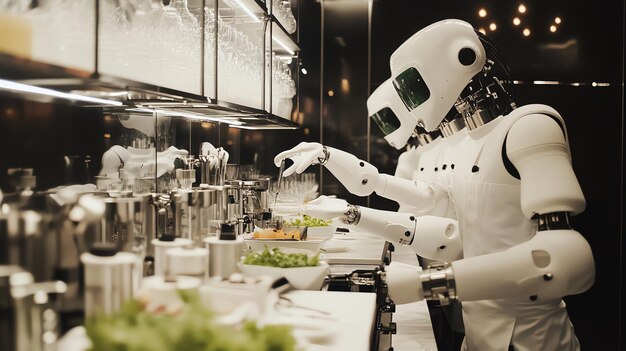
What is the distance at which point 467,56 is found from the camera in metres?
2.50

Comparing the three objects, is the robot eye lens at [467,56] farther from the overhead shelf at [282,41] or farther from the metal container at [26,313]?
the metal container at [26,313]

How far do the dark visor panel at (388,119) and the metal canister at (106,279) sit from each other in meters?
3.27

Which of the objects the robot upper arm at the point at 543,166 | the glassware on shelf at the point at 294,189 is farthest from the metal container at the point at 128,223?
the glassware on shelf at the point at 294,189

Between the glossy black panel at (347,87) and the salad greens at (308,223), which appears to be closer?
the salad greens at (308,223)

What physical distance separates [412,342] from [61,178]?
1.32 metres

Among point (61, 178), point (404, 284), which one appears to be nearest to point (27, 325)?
point (61, 178)

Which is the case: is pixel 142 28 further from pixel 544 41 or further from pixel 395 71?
Result: pixel 544 41

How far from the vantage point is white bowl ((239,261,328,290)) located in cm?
196

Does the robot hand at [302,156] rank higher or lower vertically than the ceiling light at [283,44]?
lower

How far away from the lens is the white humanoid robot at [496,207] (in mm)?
1857

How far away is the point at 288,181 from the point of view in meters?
4.90

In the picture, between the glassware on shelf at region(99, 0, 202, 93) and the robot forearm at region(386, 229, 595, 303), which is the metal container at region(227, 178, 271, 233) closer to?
the glassware on shelf at region(99, 0, 202, 93)

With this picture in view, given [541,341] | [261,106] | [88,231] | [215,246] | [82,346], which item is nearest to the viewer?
[82,346]

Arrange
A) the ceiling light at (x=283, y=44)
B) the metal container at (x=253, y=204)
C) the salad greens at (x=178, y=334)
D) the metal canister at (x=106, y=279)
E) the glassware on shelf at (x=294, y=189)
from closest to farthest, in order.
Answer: the salad greens at (x=178, y=334) < the metal canister at (x=106, y=279) < the metal container at (x=253, y=204) < the ceiling light at (x=283, y=44) < the glassware on shelf at (x=294, y=189)
